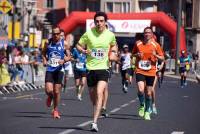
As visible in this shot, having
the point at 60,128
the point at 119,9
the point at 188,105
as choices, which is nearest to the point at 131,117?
the point at 60,128

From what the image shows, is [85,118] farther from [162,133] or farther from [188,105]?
[188,105]

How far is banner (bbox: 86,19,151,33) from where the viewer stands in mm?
56878

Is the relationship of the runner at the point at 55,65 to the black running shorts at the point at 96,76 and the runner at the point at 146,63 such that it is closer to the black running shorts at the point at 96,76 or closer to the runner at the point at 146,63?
the runner at the point at 146,63

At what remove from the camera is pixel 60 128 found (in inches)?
565

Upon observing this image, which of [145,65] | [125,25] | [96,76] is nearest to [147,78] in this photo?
[145,65]

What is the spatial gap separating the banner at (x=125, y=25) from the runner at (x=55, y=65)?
130 feet

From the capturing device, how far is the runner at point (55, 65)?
663 inches

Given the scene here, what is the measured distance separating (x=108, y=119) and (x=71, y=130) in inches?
106

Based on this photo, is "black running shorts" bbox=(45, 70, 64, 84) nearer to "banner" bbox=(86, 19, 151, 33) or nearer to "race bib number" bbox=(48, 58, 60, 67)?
"race bib number" bbox=(48, 58, 60, 67)

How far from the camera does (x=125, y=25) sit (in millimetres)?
57875

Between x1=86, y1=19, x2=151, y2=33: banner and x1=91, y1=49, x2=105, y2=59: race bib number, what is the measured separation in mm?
42222

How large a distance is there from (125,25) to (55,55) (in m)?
41.1

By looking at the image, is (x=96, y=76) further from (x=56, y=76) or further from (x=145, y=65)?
(x=145, y=65)

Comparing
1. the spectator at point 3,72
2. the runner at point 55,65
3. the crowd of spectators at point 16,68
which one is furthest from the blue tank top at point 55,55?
the crowd of spectators at point 16,68
